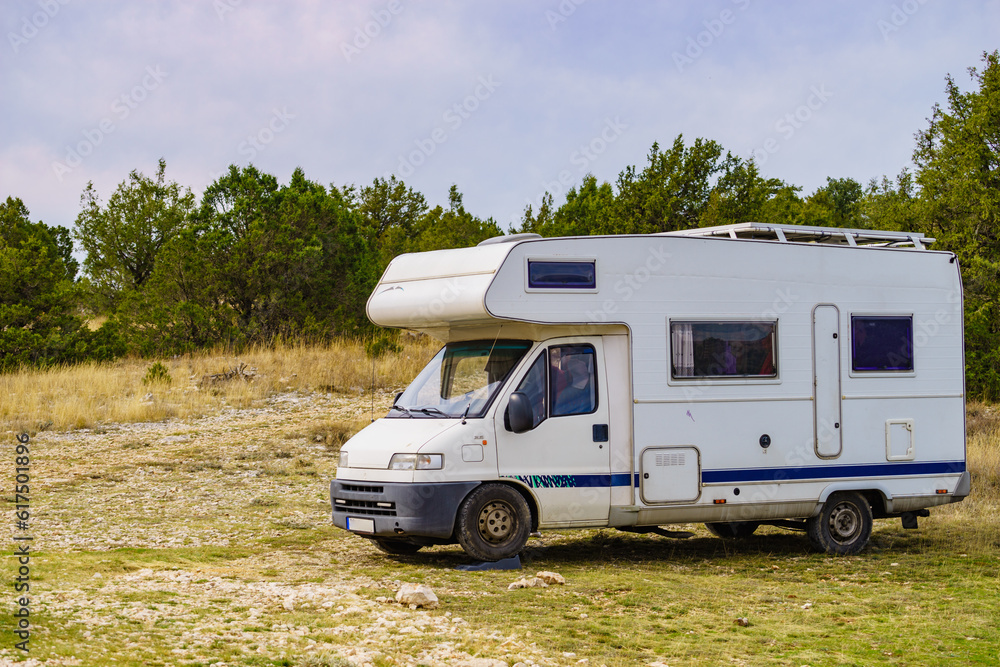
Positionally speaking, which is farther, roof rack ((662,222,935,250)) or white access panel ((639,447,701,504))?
roof rack ((662,222,935,250))

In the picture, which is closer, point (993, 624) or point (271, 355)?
point (993, 624)

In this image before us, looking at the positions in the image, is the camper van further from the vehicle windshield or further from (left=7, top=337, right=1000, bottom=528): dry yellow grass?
(left=7, top=337, right=1000, bottom=528): dry yellow grass

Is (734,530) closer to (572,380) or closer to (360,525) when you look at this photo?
(572,380)

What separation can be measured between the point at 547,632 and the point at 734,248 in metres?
4.90

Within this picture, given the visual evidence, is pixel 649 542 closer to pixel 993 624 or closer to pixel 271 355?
pixel 993 624

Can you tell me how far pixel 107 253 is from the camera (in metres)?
34.0

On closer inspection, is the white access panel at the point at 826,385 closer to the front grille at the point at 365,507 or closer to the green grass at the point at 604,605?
the green grass at the point at 604,605

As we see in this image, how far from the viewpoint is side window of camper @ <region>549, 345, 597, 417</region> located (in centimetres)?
970

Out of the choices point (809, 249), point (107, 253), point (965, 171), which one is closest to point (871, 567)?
point (809, 249)

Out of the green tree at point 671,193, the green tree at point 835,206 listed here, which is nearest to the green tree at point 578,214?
the green tree at point 671,193

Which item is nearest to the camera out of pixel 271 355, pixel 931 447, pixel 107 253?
pixel 931 447

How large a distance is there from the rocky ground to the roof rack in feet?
13.8

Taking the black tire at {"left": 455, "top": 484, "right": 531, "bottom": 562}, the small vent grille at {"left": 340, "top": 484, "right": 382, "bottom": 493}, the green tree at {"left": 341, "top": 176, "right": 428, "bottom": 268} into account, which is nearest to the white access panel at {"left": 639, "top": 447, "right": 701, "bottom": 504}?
the black tire at {"left": 455, "top": 484, "right": 531, "bottom": 562}

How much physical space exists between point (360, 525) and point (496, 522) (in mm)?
1237
